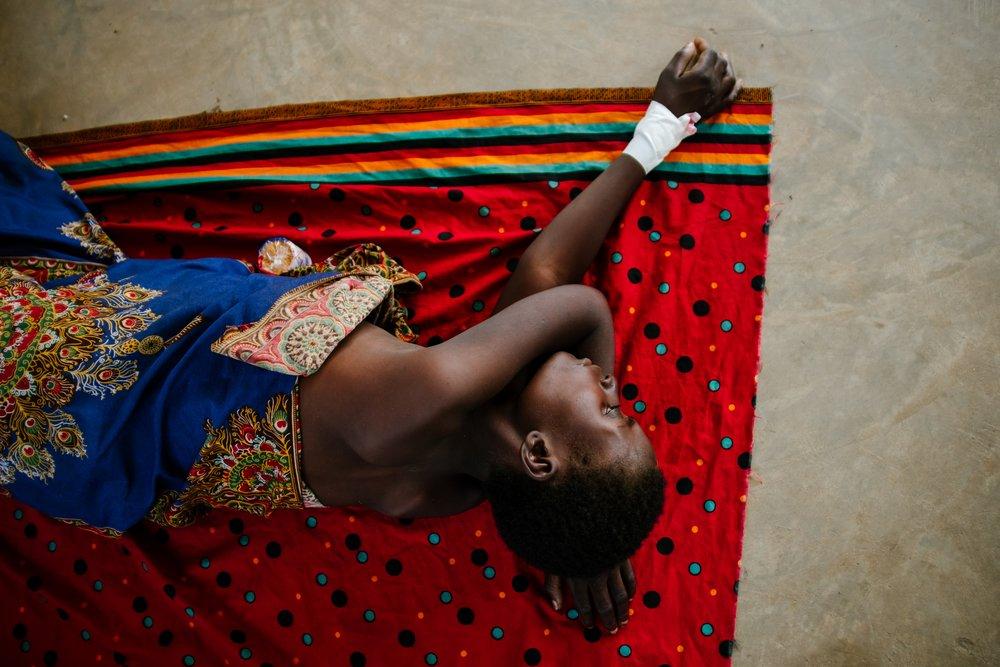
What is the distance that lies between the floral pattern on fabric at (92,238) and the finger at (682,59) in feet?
4.61

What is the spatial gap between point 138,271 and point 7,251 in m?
0.30

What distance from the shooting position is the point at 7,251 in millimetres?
1589

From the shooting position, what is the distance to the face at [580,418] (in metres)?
1.15

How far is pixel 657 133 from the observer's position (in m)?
1.65

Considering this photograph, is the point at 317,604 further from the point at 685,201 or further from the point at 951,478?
the point at 951,478

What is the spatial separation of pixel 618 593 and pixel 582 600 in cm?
8

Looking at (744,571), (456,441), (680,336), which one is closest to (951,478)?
(744,571)

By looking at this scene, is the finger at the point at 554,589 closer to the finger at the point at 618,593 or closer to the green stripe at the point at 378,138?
the finger at the point at 618,593

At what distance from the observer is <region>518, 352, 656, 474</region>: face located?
45.1 inches

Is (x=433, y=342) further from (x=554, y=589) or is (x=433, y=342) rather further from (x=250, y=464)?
(x=554, y=589)

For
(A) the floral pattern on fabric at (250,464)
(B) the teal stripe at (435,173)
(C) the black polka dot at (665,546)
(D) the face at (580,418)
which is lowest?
(C) the black polka dot at (665,546)

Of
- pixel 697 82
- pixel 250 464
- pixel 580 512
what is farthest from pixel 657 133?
pixel 250 464

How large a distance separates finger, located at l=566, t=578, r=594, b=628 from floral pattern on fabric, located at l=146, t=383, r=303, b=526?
2.03 feet

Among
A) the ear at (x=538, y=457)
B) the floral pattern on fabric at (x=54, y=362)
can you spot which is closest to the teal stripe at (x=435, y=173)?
the floral pattern on fabric at (x=54, y=362)
